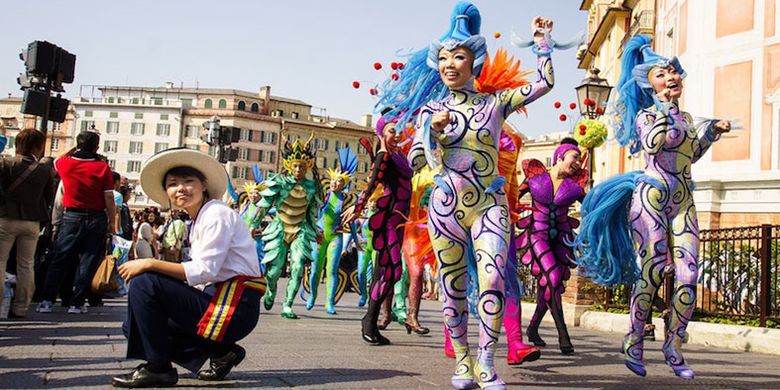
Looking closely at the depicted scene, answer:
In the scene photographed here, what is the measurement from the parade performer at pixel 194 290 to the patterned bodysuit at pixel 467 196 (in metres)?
1.14

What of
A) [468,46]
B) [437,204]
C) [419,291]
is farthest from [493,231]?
[419,291]

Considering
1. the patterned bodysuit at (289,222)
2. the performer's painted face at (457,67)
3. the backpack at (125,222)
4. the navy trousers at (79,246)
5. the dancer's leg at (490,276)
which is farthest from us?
the backpack at (125,222)

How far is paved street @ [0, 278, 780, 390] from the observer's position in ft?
16.2

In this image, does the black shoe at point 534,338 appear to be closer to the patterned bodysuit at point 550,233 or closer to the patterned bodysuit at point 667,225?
the patterned bodysuit at point 550,233

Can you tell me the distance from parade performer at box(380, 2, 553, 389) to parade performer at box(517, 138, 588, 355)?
2732 millimetres

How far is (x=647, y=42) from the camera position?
22.2ft

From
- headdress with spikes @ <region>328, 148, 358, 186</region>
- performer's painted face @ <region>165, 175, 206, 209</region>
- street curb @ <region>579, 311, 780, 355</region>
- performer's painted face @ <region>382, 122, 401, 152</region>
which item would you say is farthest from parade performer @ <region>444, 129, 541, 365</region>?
headdress with spikes @ <region>328, 148, 358, 186</region>

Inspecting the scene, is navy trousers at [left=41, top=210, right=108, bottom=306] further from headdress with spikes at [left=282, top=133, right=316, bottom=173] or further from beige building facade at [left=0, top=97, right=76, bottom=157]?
beige building facade at [left=0, top=97, right=76, bottom=157]

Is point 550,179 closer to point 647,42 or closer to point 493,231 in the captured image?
point 647,42

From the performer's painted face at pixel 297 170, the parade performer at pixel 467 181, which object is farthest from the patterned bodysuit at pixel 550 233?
the performer's painted face at pixel 297 170

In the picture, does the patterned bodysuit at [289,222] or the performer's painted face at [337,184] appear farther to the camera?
the performer's painted face at [337,184]

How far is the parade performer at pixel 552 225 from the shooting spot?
7.74 metres

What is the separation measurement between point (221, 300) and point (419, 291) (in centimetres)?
383

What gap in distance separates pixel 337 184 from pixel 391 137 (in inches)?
158
